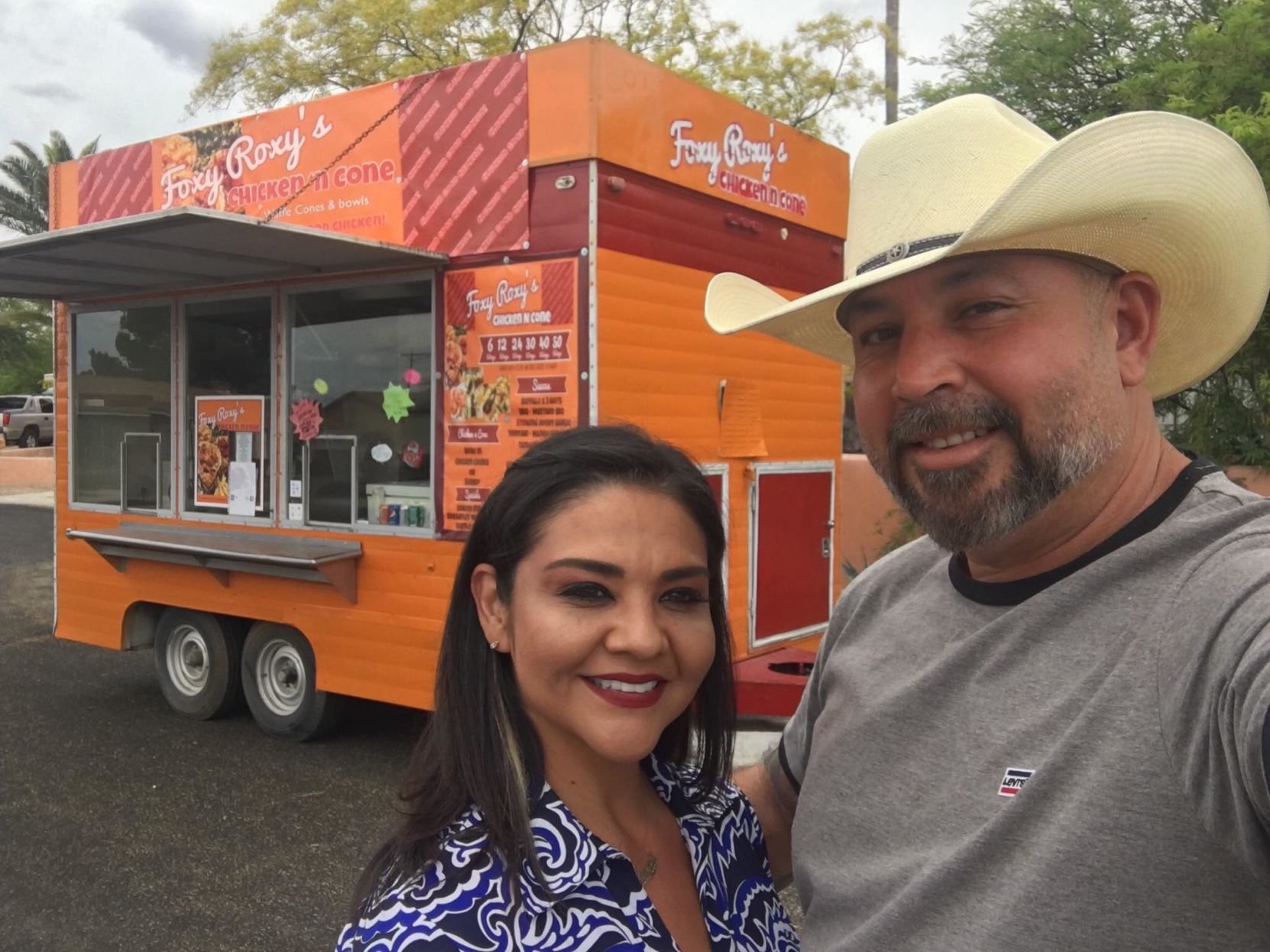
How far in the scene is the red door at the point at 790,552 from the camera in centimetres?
555

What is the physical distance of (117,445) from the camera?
21.3 feet

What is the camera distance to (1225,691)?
105 centimetres

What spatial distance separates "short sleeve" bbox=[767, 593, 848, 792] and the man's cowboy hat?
579mm

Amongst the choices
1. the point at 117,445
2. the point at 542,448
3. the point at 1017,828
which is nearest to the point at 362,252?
the point at 117,445

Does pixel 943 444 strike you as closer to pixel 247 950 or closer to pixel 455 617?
pixel 455 617

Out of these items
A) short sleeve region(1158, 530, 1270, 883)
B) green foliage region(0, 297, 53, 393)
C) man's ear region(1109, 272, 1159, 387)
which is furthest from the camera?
green foliage region(0, 297, 53, 393)

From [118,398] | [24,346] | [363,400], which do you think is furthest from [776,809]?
[24,346]

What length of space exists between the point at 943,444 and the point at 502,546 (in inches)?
25.5

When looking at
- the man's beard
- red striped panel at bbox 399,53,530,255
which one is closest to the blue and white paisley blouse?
the man's beard

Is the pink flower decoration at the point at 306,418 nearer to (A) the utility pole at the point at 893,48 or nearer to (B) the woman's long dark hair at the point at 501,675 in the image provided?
(B) the woman's long dark hair at the point at 501,675

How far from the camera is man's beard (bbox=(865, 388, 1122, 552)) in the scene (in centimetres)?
133

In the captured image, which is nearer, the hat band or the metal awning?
the hat band

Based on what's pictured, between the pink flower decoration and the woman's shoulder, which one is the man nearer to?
the woman's shoulder

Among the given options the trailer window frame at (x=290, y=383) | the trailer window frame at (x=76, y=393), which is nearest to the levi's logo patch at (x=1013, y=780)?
the trailer window frame at (x=290, y=383)
